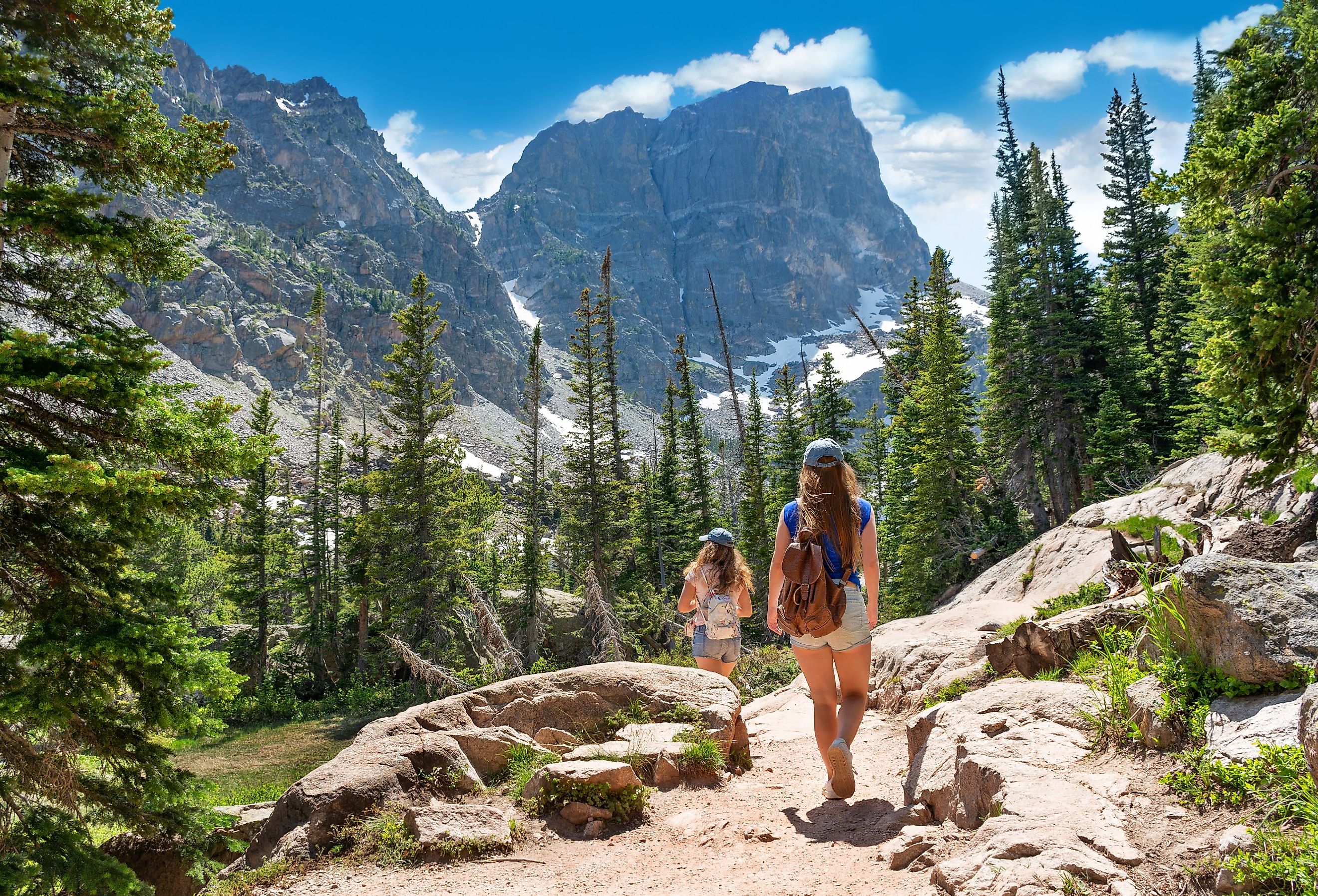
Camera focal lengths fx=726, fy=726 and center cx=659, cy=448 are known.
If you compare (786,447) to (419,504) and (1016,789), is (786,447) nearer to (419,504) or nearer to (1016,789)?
(419,504)

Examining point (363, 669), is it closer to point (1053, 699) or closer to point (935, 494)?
point (935, 494)

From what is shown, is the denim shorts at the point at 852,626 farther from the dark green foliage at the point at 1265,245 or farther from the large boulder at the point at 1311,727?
the dark green foliage at the point at 1265,245

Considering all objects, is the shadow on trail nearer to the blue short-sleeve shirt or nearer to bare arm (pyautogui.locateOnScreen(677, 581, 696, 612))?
the blue short-sleeve shirt

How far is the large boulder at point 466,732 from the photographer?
490 centimetres

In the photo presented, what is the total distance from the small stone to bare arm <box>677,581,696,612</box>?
8.51 ft

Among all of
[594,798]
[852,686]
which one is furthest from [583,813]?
[852,686]

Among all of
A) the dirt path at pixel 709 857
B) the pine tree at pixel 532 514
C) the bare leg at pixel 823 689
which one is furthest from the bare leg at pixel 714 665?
the pine tree at pixel 532 514

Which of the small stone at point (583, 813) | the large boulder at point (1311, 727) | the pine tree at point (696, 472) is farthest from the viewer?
the pine tree at point (696, 472)

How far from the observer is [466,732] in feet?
19.1

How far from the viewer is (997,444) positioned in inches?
1127

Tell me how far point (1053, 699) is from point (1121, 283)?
3846 cm

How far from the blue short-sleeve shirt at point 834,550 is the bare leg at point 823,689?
52 centimetres

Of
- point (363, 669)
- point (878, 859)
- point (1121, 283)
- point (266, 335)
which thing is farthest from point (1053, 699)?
point (266, 335)

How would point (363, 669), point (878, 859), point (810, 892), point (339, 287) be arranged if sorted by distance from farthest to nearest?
point (339, 287)
point (363, 669)
point (878, 859)
point (810, 892)
